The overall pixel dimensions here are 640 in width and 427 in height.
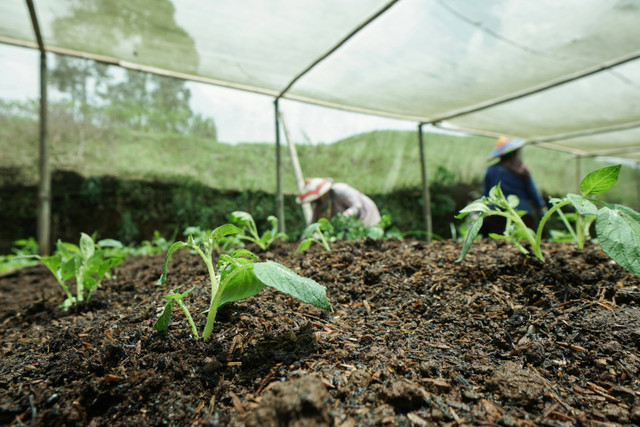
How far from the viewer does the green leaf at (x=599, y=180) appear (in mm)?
1145

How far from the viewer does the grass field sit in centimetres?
528

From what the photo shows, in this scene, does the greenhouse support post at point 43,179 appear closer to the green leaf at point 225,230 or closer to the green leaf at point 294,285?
the green leaf at point 225,230

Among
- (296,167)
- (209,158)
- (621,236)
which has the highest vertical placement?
(209,158)

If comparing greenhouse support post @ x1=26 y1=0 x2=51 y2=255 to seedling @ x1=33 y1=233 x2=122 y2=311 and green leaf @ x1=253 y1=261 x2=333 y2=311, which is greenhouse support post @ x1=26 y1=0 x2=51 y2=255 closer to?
seedling @ x1=33 y1=233 x2=122 y2=311

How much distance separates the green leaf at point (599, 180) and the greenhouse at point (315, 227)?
2 centimetres

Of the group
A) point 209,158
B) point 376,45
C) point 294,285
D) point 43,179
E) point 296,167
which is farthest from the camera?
point 209,158

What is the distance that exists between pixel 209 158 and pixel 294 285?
572 centimetres

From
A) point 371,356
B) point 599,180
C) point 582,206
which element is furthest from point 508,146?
point 371,356

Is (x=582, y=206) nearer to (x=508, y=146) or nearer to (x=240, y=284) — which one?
(x=240, y=284)

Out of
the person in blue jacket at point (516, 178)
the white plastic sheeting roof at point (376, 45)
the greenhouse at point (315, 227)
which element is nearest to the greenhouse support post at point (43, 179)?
the greenhouse at point (315, 227)

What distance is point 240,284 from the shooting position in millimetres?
911

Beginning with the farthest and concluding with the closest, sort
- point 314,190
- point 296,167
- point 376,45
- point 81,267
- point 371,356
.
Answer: point 296,167 < point 314,190 < point 376,45 < point 81,267 < point 371,356

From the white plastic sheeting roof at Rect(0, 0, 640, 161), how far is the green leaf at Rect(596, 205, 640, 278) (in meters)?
2.37

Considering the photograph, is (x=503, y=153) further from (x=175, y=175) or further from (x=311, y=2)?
(x=175, y=175)
